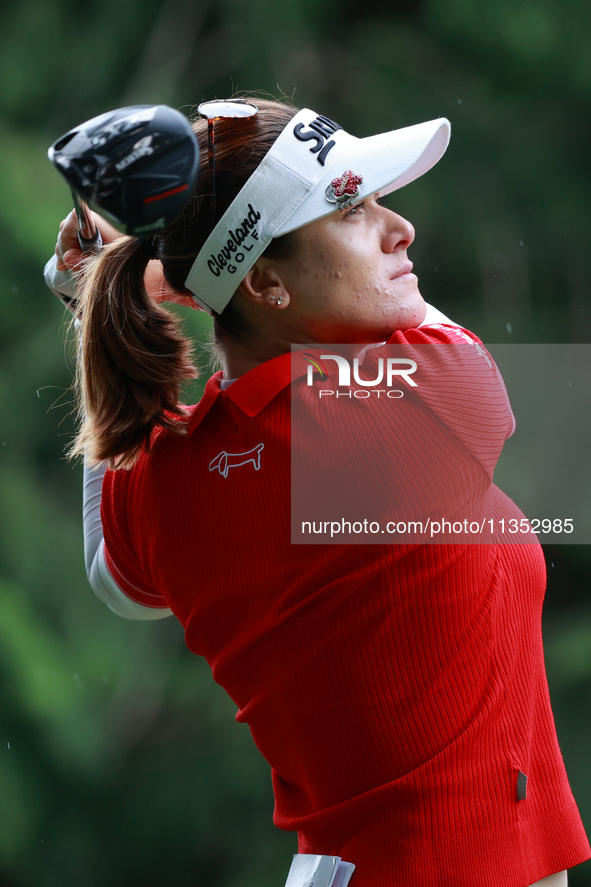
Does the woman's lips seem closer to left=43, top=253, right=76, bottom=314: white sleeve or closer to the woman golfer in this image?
the woman golfer

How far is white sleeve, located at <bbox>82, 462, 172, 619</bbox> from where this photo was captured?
99 cm

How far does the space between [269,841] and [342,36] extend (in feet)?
7.62

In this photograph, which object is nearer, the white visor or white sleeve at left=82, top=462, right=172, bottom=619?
the white visor

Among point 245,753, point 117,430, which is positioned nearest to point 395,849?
point 117,430

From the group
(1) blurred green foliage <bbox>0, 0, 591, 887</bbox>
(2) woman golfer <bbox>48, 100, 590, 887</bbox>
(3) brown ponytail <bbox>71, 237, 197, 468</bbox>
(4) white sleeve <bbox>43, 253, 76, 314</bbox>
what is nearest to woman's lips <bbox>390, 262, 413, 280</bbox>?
(2) woman golfer <bbox>48, 100, 590, 887</bbox>

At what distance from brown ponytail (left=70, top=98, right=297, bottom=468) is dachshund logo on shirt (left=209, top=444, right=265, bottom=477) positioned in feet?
0.21

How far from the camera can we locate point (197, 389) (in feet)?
7.69

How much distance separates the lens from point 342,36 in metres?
2.54

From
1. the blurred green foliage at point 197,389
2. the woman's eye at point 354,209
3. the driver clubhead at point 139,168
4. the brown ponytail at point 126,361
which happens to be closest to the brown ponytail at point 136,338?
the brown ponytail at point 126,361

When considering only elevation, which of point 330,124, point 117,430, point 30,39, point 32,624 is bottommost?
point 32,624

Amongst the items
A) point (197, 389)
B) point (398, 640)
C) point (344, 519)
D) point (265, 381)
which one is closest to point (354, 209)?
point (265, 381)

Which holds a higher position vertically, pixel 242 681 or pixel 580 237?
pixel 242 681

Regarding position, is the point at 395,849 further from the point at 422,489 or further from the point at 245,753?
the point at 245,753

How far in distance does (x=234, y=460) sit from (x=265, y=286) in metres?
0.16
